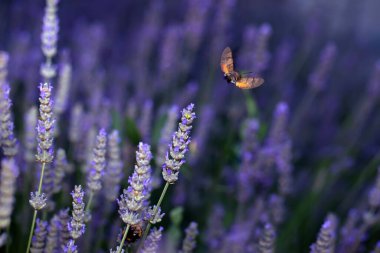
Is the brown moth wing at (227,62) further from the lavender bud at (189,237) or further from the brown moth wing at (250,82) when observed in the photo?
the lavender bud at (189,237)

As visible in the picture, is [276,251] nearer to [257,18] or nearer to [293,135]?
[293,135]

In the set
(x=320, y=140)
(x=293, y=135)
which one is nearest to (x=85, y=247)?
(x=293, y=135)

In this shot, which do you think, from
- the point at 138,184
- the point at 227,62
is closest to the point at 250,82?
the point at 227,62

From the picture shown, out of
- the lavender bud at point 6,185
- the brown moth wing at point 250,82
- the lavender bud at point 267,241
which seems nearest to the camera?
the lavender bud at point 6,185

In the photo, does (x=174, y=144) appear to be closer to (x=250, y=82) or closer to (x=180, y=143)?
(x=180, y=143)

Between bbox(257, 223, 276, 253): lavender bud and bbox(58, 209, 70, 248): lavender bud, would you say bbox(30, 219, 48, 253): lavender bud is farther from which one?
bbox(257, 223, 276, 253): lavender bud

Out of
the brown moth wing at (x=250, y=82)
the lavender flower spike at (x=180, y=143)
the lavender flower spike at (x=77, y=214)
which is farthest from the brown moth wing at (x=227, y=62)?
the lavender flower spike at (x=77, y=214)

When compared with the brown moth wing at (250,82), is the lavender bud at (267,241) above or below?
below
